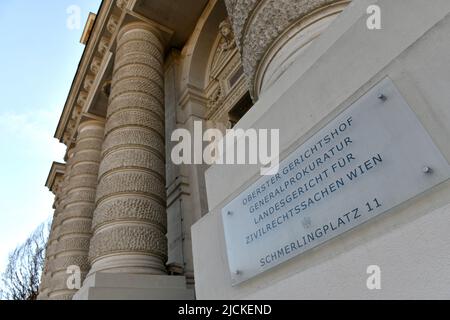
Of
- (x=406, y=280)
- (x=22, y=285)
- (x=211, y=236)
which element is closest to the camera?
(x=406, y=280)

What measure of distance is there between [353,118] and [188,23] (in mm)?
8326

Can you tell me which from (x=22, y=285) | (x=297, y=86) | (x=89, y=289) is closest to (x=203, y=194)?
(x=89, y=289)

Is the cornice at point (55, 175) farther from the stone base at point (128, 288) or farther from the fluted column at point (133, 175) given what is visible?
the stone base at point (128, 288)

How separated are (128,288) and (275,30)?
3540mm

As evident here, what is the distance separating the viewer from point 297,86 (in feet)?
6.35

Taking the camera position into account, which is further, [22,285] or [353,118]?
[22,285]

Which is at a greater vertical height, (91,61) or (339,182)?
(91,61)

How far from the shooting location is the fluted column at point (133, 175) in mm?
4992

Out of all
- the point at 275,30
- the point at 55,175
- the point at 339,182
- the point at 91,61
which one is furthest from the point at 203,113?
the point at 55,175

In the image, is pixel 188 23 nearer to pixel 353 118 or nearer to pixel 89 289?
pixel 89 289

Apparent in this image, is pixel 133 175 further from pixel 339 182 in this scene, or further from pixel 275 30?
pixel 339 182

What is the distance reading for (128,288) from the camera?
433cm

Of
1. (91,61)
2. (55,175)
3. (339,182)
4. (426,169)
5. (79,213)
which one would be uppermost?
(55,175)
